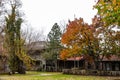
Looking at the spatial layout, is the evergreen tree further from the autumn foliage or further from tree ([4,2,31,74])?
the autumn foliage

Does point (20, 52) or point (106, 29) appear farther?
point (20, 52)

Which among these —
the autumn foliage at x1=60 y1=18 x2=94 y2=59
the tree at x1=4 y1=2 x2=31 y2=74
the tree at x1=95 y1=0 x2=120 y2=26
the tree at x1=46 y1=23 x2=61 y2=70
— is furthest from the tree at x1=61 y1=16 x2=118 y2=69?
the tree at x1=95 y1=0 x2=120 y2=26

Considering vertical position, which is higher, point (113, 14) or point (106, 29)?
point (106, 29)

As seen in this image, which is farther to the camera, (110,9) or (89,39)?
(89,39)

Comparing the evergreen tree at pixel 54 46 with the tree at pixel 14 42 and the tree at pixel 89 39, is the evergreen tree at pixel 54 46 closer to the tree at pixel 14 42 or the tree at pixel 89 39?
the tree at pixel 14 42

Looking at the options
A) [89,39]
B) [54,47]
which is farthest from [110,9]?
[54,47]

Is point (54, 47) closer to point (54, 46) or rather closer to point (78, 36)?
point (54, 46)

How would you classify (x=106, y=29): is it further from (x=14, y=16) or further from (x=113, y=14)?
(x=113, y=14)

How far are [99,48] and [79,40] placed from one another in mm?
3607

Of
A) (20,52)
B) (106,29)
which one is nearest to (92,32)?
(106,29)

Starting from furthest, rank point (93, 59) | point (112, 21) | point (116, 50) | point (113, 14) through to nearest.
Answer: point (93, 59), point (116, 50), point (112, 21), point (113, 14)

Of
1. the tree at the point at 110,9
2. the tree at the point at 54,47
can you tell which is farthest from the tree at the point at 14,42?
the tree at the point at 110,9

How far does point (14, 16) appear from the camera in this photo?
1966 inches

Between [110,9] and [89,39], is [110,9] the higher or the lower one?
the lower one
